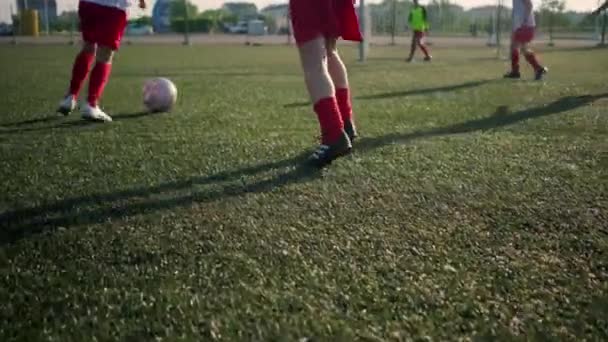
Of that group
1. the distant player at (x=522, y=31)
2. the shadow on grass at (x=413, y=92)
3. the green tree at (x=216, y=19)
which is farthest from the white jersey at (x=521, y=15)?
the green tree at (x=216, y=19)

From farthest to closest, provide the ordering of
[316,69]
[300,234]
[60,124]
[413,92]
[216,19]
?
[216,19] < [413,92] < [60,124] < [316,69] < [300,234]

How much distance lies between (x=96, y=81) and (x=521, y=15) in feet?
A: 20.5

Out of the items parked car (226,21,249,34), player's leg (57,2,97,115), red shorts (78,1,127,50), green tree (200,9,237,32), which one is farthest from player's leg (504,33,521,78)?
green tree (200,9,237,32)

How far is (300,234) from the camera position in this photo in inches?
73.9

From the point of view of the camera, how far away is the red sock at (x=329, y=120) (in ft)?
9.25

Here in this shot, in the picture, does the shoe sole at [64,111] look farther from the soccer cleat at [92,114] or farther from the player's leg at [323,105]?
the player's leg at [323,105]

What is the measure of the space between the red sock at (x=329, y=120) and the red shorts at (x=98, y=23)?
89.4 inches

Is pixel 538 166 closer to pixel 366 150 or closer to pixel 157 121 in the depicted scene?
pixel 366 150

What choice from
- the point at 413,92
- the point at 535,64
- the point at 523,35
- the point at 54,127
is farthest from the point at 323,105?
the point at 523,35

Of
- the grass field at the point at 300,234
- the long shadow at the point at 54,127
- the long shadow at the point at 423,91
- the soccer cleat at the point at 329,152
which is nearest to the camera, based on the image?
the grass field at the point at 300,234

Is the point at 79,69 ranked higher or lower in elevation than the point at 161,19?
lower

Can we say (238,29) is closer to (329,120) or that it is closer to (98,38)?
(98,38)

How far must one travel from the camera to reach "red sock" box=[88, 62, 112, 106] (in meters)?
4.37

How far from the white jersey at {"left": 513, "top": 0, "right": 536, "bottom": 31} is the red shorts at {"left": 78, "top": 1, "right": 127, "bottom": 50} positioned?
19.6 feet
